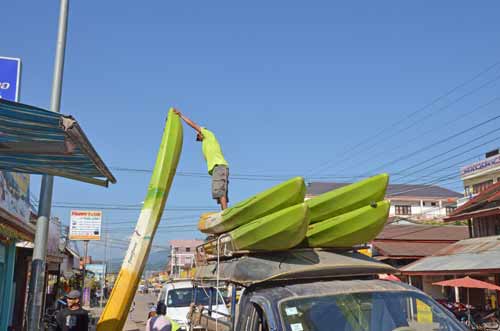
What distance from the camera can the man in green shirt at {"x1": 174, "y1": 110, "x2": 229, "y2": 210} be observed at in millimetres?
7160

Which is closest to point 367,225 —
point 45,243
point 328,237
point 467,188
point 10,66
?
point 328,237

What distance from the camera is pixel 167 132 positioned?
651cm

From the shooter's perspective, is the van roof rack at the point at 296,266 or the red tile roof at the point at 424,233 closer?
the van roof rack at the point at 296,266

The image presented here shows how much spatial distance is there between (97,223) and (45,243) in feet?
96.0

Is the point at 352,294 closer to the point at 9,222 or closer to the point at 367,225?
the point at 367,225

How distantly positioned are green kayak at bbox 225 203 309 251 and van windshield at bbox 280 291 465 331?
613 millimetres

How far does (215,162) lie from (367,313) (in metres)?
3.66

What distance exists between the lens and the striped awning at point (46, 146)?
4.40 meters

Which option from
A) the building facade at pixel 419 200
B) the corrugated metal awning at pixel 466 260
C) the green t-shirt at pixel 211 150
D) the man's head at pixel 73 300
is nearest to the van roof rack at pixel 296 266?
the green t-shirt at pixel 211 150

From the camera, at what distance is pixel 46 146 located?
5.16 m

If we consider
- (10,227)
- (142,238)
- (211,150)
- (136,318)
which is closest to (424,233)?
(136,318)

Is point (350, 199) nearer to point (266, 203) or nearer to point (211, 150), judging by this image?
point (266, 203)

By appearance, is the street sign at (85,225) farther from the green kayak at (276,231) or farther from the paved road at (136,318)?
the green kayak at (276,231)

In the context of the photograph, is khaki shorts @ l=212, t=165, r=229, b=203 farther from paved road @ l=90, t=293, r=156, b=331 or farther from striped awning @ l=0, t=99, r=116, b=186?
paved road @ l=90, t=293, r=156, b=331
